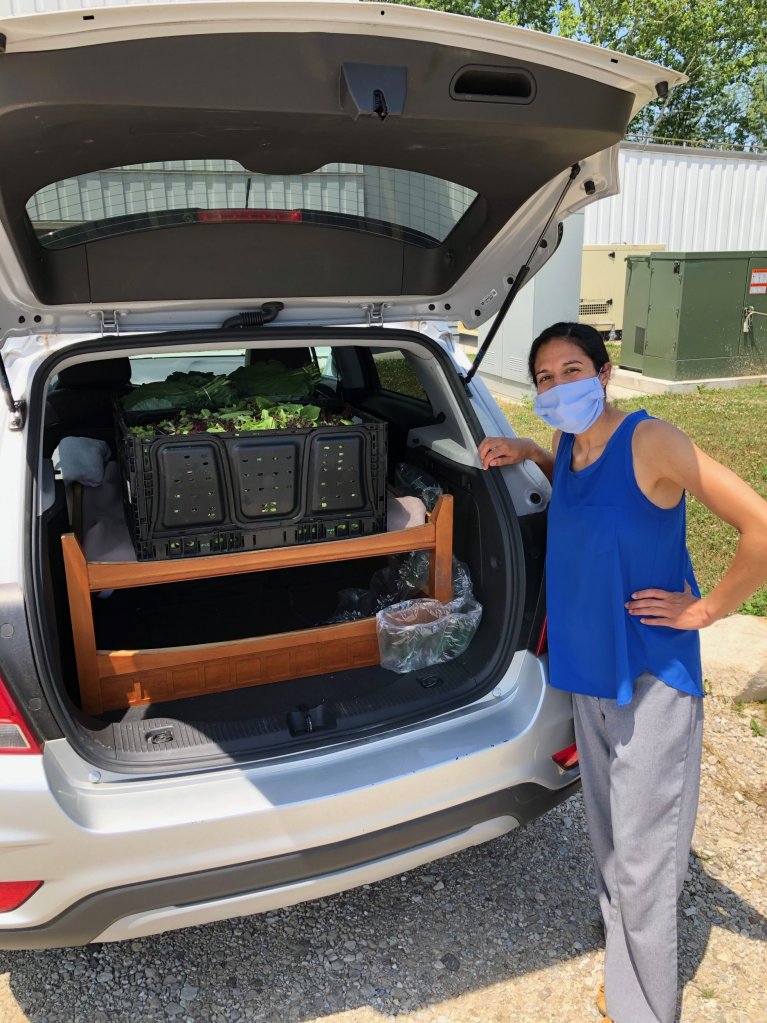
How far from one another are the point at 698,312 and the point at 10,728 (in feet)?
29.1

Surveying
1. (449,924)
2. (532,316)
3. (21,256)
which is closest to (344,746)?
(449,924)

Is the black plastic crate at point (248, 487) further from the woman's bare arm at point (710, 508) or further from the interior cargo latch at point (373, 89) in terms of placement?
the interior cargo latch at point (373, 89)

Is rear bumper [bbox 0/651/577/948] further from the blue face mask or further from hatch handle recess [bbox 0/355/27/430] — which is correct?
hatch handle recess [bbox 0/355/27/430]

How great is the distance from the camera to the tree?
77.5 feet

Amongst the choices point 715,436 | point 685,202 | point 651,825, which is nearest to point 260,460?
point 651,825

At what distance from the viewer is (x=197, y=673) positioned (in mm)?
2297

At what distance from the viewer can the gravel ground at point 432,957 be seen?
80.8 inches

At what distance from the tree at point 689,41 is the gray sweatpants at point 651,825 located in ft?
73.8

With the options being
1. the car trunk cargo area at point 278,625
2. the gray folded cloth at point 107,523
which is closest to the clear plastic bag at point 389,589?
the car trunk cargo area at point 278,625

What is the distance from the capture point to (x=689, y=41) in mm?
24812

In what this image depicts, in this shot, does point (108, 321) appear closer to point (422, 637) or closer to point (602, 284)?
point (422, 637)

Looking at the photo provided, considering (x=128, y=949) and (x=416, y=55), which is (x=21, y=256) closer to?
(x=416, y=55)

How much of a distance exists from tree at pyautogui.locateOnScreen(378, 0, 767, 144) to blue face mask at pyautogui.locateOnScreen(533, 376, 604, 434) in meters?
22.2

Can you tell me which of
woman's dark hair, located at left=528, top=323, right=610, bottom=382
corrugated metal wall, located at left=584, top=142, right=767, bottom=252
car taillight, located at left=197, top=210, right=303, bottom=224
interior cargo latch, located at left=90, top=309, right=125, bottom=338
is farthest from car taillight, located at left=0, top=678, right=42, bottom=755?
corrugated metal wall, located at left=584, top=142, right=767, bottom=252
